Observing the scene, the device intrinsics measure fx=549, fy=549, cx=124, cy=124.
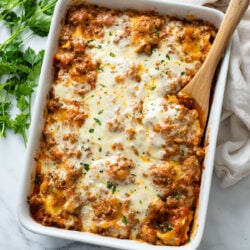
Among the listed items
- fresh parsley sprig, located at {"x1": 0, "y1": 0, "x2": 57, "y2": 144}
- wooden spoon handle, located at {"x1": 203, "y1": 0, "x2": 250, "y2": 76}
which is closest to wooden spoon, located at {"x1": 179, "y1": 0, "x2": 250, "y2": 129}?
wooden spoon handle, located at {"x1": 203, "y1": 0, "x2": 250, "y2": 76}

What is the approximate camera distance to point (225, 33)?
3.47 meters

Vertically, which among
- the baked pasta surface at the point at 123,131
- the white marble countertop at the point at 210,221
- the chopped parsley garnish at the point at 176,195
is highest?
the baked pasta surface at the point at 123,131

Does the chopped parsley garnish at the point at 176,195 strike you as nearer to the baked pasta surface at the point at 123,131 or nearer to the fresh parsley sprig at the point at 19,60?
the baked pasta surface at the point at 123,131

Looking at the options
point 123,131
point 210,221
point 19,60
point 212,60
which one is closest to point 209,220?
point 210,221

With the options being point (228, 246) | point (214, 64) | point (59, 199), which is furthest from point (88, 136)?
point (228, 246)

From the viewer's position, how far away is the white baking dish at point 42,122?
10.6ft

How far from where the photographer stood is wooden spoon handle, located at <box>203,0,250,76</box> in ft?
11.3

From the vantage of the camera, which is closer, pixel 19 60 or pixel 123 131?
pixel 123 131

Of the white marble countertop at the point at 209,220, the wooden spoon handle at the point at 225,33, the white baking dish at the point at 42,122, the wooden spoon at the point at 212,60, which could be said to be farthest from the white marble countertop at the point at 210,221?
the wooden spoon handle at the point at 225,33

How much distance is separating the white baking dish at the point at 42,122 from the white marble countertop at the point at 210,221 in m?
0.41

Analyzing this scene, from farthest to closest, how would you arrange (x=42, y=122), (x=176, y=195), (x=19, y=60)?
(x=19, y=60)
(x=42, y=122)
(x=176, y=195)

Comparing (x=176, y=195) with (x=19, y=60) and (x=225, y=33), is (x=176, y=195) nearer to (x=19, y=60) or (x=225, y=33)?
(x=225, y=33)

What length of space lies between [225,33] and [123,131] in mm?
894

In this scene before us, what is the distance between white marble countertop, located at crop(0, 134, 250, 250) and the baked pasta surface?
1.28 ft
